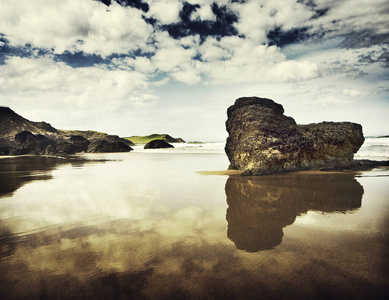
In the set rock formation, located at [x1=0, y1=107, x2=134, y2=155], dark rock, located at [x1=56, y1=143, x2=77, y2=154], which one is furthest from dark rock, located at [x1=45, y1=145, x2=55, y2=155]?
dark rock, located at [x1=56, y1=143, x2=77, y2=154]

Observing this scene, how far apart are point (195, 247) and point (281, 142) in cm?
751

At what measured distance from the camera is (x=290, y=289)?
197 centimetres

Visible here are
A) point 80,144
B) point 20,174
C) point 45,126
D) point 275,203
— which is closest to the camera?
point 275,203

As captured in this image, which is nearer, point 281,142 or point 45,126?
point 281,142

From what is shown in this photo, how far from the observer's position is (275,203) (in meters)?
4.78

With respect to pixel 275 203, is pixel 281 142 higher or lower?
higher

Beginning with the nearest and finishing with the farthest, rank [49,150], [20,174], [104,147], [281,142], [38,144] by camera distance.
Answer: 1. [281,142]
2. [20,174]
3. [49,150]
4. [38,144]
5. [104,147]

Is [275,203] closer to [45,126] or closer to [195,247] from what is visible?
[195,247]

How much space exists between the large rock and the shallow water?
3834 mm

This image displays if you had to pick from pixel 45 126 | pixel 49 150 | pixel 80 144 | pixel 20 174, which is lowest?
pixel 20 174

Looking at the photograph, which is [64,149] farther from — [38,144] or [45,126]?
[45,126]

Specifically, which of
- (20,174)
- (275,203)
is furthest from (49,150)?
(275,203)

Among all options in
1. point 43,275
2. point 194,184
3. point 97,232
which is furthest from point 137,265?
point 194,184

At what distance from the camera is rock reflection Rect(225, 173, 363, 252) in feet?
10.3
